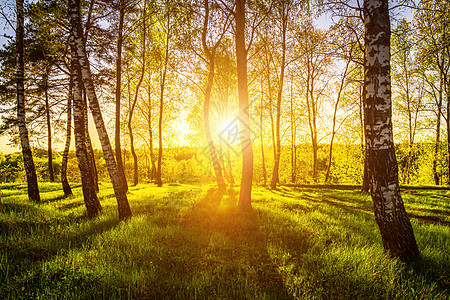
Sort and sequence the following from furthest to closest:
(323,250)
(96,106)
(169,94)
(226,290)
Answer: (169,94) < (96,106) < (323,250) < (226,290)

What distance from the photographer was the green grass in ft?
9.83

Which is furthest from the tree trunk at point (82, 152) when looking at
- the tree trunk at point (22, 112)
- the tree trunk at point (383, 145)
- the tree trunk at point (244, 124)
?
the tree trunk at point (383, 145)

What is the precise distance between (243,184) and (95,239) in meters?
5.02

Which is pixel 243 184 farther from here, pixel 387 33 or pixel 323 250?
pixel 387 33

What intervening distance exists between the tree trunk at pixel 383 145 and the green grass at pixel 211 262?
18.5 inches

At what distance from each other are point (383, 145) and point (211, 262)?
446cm

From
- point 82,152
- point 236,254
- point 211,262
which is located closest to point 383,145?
point 236,254

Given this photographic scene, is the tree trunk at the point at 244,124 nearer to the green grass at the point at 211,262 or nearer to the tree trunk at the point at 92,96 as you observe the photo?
the green grass at the point at 211,262

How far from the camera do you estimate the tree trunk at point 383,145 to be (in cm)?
399

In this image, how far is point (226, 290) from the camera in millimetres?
3102

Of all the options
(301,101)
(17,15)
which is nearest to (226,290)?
(17,15)

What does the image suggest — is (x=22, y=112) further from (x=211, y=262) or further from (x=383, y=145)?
(x=383, y=145)

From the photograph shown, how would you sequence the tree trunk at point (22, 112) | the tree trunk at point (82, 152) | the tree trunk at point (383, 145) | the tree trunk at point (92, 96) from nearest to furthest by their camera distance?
the tree trunk at point (383, 145), the tree trunk at point (92, 96), the tree trunk at point (82, 152), the tree trunk at point (22, 112)

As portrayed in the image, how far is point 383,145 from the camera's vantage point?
4020 mm
